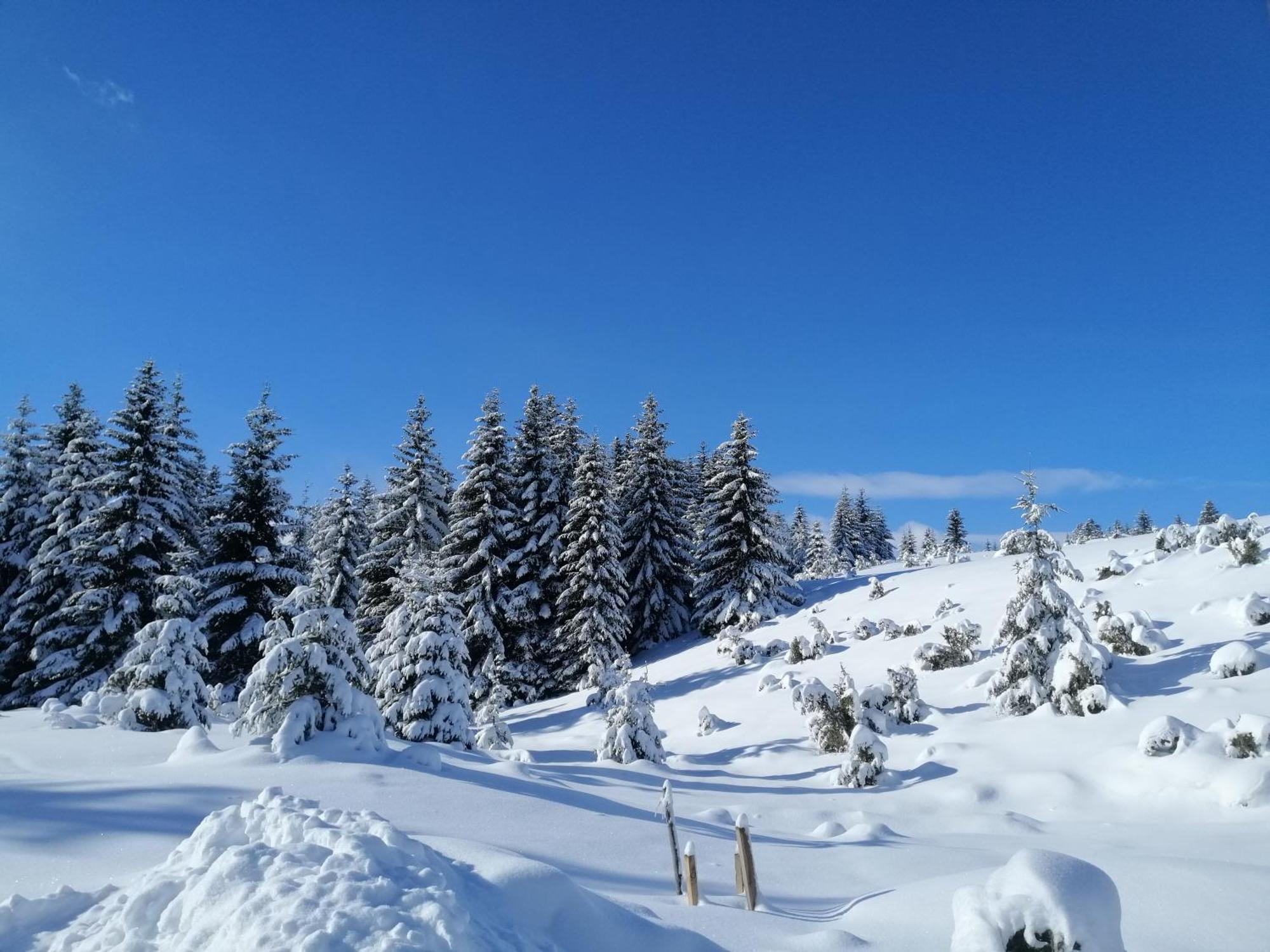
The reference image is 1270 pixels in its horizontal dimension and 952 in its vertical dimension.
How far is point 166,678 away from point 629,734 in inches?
367

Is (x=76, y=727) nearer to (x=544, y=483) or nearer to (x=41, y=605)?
(x=41, y=605)

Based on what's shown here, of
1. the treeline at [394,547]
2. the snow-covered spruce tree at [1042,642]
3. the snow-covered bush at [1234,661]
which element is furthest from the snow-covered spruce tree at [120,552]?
the snow-covered bush at [1234,661]

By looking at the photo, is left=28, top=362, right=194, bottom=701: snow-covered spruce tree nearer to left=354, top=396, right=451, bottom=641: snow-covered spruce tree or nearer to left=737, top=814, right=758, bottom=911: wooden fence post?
left=354, top=396, right=451, bottom=641: snow-covered spruce tree

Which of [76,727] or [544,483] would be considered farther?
[544,483]

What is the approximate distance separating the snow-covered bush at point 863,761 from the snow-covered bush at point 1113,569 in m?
11.3

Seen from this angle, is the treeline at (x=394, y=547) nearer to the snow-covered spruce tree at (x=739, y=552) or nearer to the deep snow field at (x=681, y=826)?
the snow-covered spruce tree at (x=739, y=552)

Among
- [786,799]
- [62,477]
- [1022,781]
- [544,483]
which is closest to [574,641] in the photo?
[544,483]

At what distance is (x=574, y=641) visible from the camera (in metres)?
26.6

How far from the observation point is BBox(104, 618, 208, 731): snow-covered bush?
12086mm

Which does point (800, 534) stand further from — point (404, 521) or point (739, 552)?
point (404, 521)

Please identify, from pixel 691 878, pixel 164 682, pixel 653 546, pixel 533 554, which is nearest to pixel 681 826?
pixel 691 878

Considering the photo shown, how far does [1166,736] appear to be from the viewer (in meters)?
10.5

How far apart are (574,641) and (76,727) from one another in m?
16.7

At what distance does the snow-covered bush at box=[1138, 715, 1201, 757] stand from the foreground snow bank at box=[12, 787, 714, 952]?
10.0 metres
